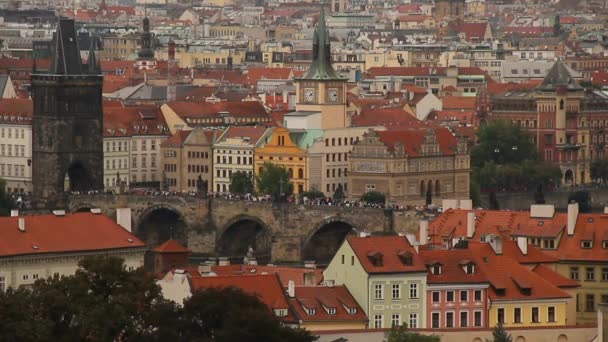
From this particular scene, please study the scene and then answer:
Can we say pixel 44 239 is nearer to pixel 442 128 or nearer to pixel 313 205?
pixel 313 205

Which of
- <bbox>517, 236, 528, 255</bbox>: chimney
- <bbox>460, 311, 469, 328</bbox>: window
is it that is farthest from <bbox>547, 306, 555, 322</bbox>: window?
A: <bbox>517, 236, 528, 255</bbox>: chimney

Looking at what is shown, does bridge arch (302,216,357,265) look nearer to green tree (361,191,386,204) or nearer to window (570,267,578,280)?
green tree (361,191,386,204)

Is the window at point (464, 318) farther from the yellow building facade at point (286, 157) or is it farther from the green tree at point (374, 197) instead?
the yellow building facade at point (286, 157)

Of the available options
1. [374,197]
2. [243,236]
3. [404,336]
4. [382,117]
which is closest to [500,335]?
[404,336]

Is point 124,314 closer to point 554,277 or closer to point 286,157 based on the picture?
point 554,277

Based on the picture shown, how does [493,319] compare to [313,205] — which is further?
[313,205]

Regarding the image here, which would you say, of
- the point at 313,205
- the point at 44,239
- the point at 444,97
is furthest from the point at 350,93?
the point at 44,239

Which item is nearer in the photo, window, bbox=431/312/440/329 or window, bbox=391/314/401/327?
window, bbox=391/314/401/327
